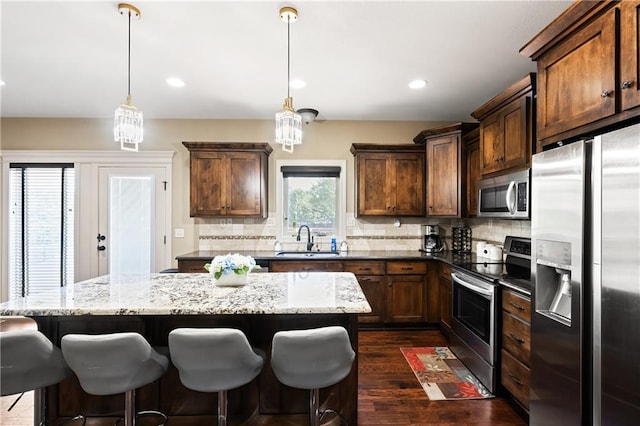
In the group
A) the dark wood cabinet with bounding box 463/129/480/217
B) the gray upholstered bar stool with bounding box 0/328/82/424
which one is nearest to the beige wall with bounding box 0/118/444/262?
the dark wood cabinet with bounding box 463/129/480/217

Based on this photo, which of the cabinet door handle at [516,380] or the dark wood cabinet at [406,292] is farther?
the dark wood cabinet at [406,292]

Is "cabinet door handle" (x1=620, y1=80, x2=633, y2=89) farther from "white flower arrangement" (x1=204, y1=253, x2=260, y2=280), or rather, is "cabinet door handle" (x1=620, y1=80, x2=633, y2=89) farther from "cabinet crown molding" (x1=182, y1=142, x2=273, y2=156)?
"cabinet crown molding" (x1=182, y1=142, x2=273, y2=156)

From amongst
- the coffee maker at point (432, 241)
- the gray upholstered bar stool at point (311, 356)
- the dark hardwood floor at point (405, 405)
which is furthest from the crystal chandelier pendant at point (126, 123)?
the coffee maker at point (432, 241)

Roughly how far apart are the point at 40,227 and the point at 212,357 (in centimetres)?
447

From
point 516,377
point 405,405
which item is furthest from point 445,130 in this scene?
point 405,405

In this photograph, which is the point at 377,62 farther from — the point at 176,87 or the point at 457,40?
the point at 176,87

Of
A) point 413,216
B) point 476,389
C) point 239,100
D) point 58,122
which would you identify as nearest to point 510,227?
point 413,216

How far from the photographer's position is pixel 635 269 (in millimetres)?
1300

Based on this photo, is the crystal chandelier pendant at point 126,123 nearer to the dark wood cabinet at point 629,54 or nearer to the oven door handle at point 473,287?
the dark wood cabinet at point 629,54

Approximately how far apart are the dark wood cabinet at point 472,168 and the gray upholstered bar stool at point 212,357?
2946mm

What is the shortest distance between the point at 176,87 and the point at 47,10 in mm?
1289

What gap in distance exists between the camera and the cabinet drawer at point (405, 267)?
3.87 metres

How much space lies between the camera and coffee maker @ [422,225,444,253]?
14.0 ft

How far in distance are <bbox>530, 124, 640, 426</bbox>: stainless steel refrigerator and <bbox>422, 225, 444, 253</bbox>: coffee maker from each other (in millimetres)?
2364
